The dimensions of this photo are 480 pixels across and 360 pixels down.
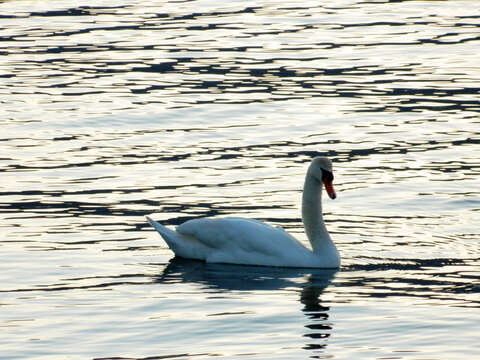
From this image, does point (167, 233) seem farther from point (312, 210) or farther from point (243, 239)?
point (312, 210)

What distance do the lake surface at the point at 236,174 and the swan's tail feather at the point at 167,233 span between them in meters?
0.21

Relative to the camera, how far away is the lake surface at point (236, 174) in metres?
12.6

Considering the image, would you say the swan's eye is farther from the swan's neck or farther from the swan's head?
the swan's neck

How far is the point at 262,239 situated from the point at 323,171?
0.95 metres

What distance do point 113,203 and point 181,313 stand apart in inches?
179

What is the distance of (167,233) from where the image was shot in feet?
50.1

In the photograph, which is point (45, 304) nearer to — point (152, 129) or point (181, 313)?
point (181, 313)

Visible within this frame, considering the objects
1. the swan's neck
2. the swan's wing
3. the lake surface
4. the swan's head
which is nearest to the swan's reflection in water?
the lake surface

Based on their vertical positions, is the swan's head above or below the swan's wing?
above

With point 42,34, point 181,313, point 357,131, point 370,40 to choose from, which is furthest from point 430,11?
point 181,313

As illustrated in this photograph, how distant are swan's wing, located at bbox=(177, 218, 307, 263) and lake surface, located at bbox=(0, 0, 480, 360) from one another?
8.8 inches

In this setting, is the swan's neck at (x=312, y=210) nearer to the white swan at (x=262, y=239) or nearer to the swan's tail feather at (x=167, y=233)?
the white swan at (x=262, y=239)

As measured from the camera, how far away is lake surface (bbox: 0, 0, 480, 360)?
12562 mm

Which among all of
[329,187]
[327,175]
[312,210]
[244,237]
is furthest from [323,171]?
[244,237]
